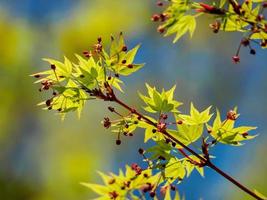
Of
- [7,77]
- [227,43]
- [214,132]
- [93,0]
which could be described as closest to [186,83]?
[227,43]

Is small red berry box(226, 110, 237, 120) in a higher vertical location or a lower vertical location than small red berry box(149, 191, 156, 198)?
higher

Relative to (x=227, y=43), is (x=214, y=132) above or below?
above

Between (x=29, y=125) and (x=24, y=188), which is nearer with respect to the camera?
(x=24, y=188)

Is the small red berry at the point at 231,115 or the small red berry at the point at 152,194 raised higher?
the small red berry at the point at 231,115

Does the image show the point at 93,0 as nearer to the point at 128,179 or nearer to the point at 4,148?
the point at 4,148

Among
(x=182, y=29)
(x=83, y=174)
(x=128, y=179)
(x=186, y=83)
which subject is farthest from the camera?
(x=186, y=83)

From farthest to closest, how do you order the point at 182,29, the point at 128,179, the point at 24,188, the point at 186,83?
the point at 186,83 → the point at 24,188 → the point at 128,179 → the point at 182,29

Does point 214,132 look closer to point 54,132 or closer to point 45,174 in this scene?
point 45,174

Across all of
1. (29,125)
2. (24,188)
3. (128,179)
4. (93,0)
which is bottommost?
(24,188)

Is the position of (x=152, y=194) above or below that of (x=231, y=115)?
below
